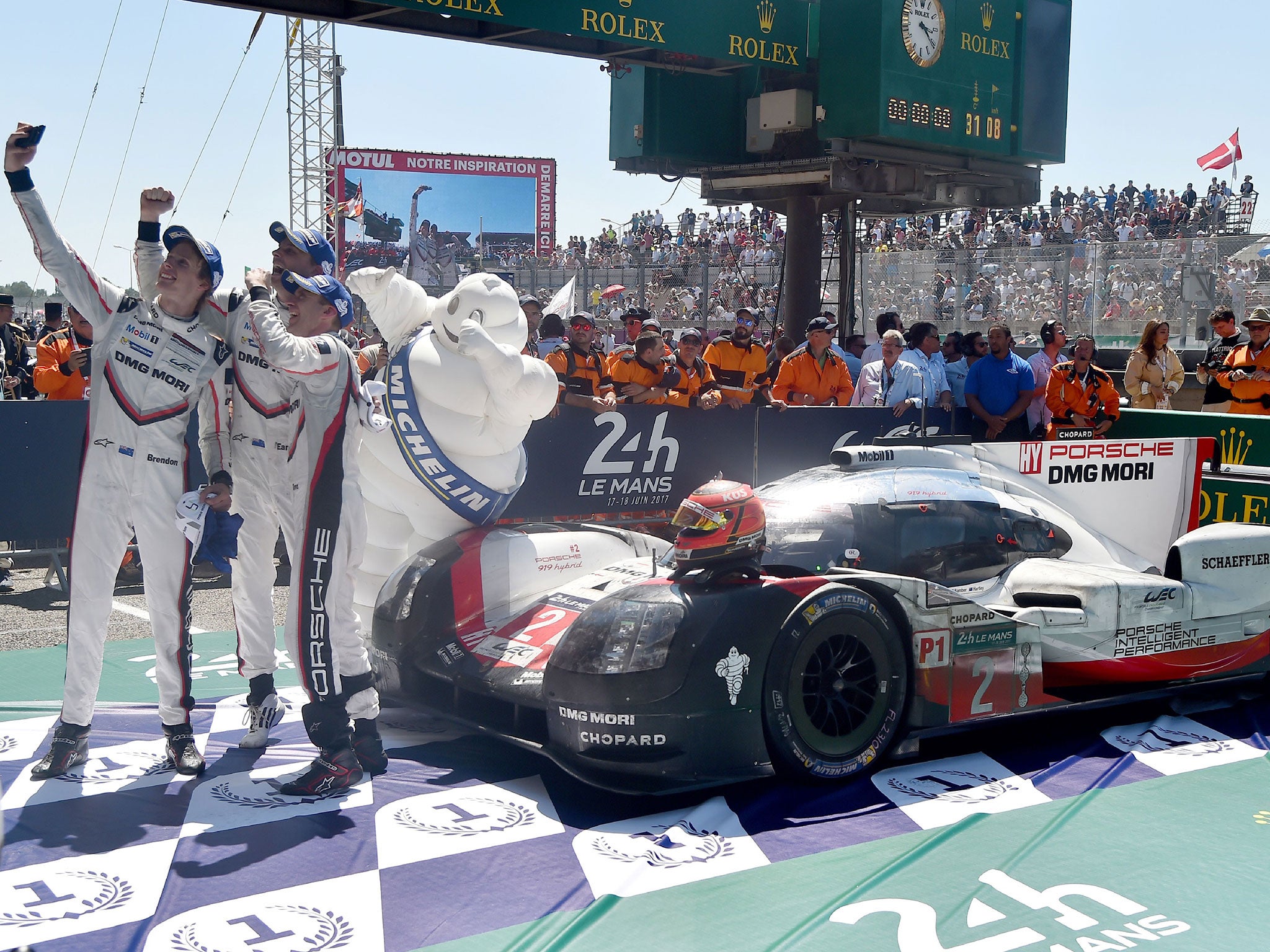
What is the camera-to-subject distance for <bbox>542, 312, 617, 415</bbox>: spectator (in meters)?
8.34

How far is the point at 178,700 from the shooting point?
4.37 metres

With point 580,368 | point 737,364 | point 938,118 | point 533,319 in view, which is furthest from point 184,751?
point 938,118

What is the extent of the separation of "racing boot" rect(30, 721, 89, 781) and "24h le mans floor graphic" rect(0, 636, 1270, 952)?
6 cm

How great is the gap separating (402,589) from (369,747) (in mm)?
774

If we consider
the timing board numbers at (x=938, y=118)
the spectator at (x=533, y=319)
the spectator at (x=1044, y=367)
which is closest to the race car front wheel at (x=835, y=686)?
the spectator at (x=533, y=319)

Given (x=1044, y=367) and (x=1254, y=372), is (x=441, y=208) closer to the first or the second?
(x=1044, y=367)

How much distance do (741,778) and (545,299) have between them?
18.5 metres

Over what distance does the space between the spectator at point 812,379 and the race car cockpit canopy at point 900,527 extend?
4541 millimetres

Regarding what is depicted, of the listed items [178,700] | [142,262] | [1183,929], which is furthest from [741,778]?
[142,262]

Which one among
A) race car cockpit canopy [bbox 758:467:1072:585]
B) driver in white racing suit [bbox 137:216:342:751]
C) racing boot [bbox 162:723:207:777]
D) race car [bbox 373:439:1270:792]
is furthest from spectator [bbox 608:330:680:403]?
racing boot [bbox 162:723:207:777]

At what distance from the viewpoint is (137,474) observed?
427 cm

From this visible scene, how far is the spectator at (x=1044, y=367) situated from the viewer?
10062 millimetres

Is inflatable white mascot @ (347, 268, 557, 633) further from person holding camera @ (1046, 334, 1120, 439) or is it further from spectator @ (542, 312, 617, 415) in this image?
person holding camera @ (1046, 334, 1120, 439)

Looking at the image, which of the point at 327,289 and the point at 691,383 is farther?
the point at 691,383
